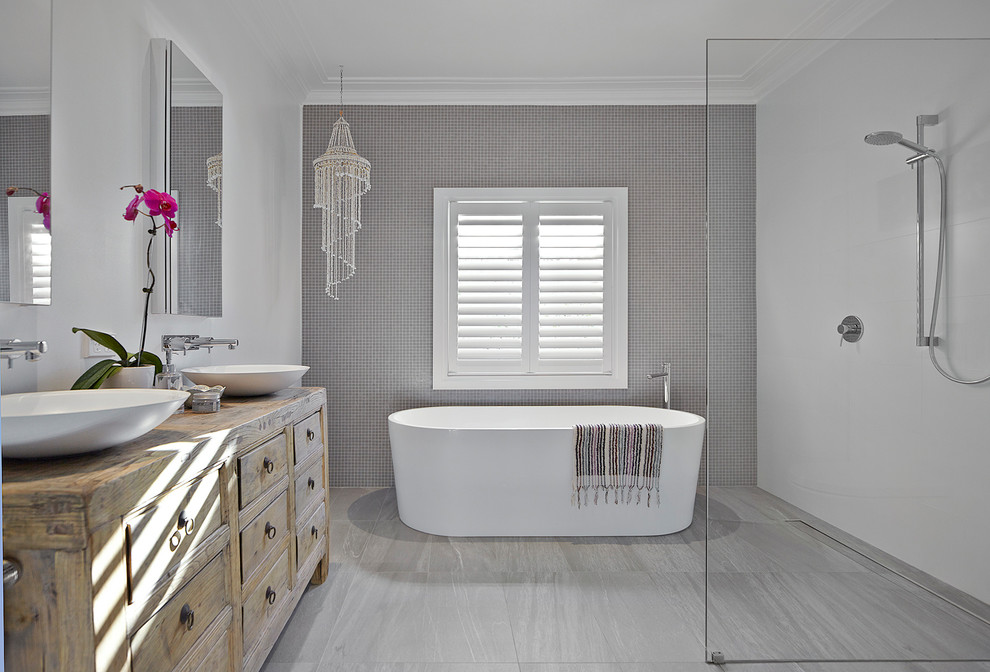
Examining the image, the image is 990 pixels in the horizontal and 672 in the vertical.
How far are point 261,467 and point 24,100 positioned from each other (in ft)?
3.65

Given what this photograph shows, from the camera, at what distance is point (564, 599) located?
89.5 inches

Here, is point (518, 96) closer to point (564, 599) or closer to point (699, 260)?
point (699, 260)

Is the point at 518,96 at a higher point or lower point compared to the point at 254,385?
higher

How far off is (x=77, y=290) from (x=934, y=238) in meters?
2.52

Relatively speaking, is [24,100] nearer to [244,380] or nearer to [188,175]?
[188,175]

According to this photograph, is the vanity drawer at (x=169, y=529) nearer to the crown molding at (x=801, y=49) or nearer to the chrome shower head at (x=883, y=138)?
the crown molding at (x=801, y=49)

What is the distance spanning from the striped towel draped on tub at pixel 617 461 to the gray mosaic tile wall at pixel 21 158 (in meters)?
2.33

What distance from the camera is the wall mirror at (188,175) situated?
201 centimetres

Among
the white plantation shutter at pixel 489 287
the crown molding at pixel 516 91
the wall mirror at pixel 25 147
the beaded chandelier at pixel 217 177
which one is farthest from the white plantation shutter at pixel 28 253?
the crown molding at pixel 516 91

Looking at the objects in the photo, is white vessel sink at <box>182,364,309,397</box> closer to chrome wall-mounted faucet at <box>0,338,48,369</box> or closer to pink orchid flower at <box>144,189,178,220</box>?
pink orchid flower at <box>144,189,178,220</box>

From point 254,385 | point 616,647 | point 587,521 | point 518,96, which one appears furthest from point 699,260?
point 254,385

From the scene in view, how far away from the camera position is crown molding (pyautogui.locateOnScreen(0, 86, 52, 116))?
4.34 feet

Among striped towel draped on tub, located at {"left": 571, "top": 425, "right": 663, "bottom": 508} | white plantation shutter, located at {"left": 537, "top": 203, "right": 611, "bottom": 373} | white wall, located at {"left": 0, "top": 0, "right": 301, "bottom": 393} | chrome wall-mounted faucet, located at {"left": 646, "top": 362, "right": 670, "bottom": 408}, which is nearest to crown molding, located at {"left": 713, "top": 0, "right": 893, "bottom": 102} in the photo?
striped towel draped on tub, located at {"left": 571, "top": 425, "right": 663, "bottom": 508}

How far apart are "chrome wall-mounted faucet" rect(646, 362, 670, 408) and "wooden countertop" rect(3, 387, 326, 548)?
277 cm
